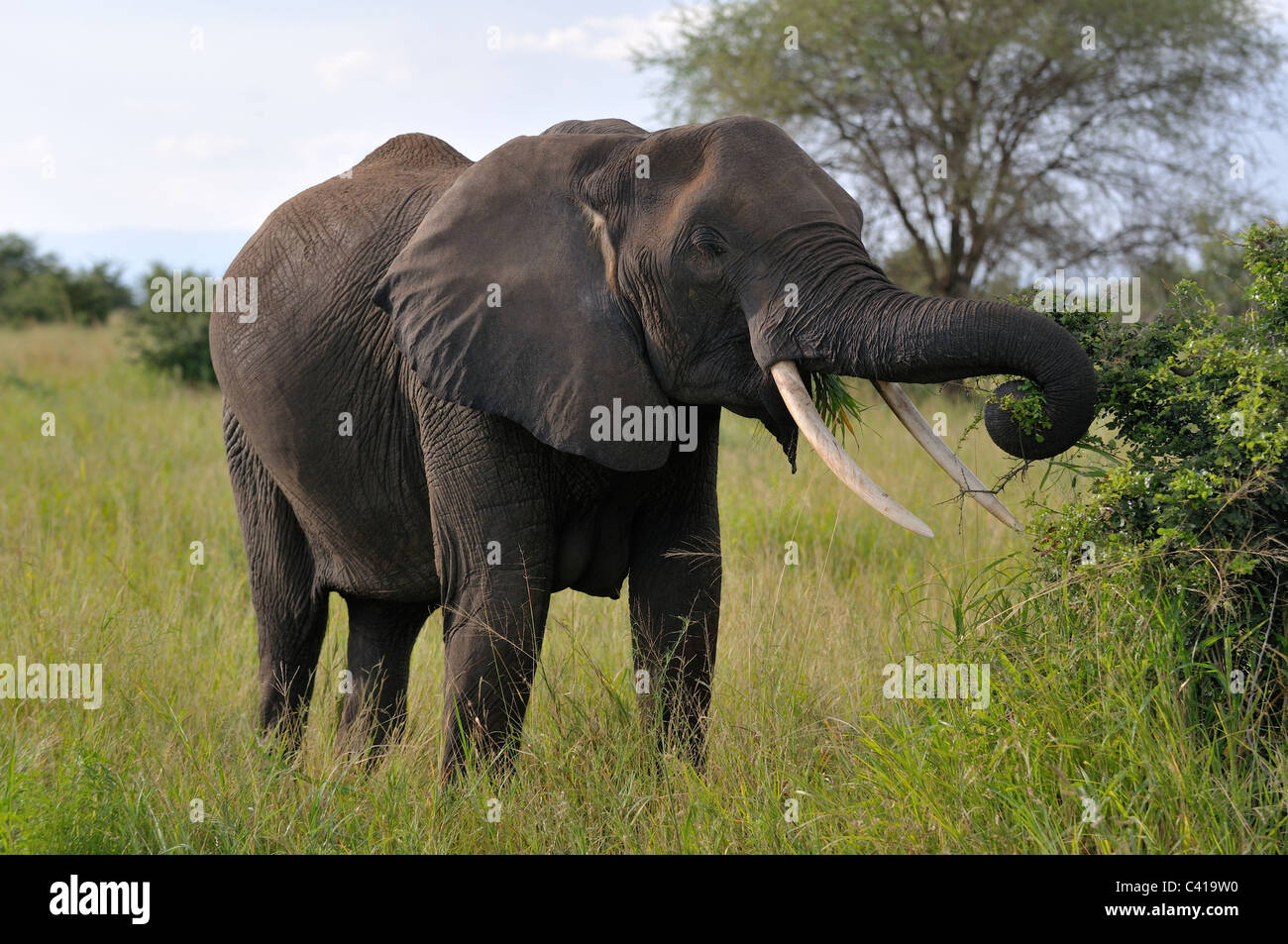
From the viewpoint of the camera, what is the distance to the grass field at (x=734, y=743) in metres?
3.52

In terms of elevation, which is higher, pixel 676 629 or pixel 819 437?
pixel 819 437

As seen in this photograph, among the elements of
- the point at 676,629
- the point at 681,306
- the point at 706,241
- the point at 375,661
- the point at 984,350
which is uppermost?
the point at 706,241

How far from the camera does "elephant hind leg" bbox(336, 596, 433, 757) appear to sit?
5.32 m

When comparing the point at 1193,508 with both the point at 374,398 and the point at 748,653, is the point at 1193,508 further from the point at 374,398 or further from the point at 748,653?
the point at 374,398

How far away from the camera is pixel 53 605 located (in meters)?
6.39

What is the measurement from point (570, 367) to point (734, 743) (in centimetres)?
137

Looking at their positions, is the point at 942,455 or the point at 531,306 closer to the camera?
the point at 942,455

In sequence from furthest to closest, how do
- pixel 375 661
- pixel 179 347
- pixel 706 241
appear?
pixel 179 347 < pixel 375 661 < pixel 706 241

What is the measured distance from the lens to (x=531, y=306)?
3.96 m

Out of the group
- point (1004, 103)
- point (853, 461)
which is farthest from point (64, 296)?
point (853, 461)

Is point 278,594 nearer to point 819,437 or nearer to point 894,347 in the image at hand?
point 819,437

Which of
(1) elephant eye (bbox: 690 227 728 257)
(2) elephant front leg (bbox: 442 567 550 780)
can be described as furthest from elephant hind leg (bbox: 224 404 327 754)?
(1) elephant eye (bbox: 690 227 728 257)

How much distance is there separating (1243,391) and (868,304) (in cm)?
124
